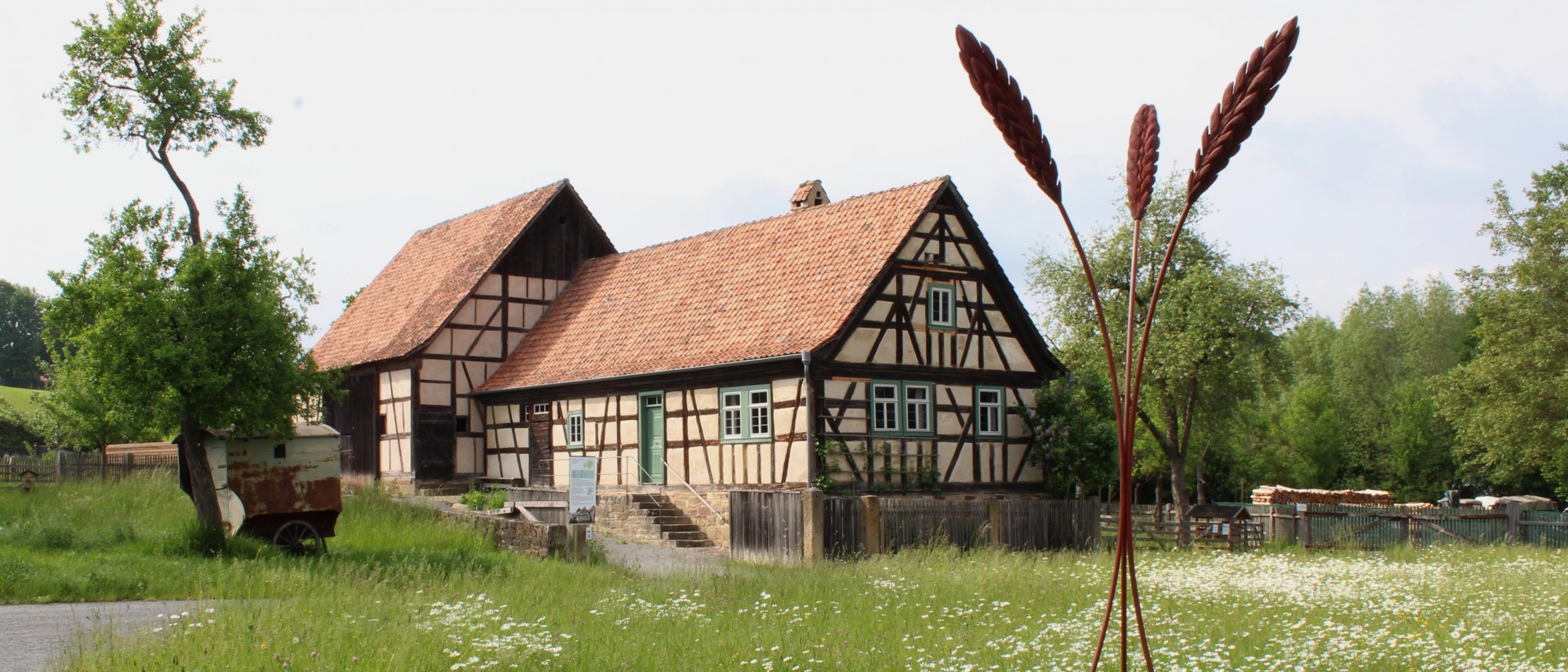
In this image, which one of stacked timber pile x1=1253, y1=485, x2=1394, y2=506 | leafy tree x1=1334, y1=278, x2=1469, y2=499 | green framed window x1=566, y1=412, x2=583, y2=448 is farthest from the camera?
leafy tree x1=1334, y1=278, x2=1469, y2=499

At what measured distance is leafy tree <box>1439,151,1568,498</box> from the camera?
37094 millimetres

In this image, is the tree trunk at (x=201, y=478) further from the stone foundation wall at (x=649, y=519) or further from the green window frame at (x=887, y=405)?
the green window frame at (x=887, y=405)

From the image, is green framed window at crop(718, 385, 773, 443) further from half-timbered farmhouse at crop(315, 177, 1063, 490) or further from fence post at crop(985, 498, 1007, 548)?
fence post at crop(985, 498, 1007, 548)

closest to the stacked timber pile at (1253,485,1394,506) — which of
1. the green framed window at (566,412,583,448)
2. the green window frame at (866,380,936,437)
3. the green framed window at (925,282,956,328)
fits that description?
the green framed window at (925,282,956,328)

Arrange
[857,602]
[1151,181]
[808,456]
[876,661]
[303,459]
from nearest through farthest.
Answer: [1151,181]
[876,661]
[857,602]
[303,459]
[808,456]

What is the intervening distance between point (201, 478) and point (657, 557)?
7233 millimetres

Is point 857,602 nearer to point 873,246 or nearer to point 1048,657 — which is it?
point 1048,657

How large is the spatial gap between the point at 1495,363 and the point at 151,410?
111 ft

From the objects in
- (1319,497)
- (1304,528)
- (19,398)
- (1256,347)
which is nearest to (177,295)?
(1304,528)

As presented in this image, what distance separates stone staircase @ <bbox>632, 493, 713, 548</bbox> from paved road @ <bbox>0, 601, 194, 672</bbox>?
11160 millimetres

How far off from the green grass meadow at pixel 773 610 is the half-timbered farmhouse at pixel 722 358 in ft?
20.4

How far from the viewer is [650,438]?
94.4 feet

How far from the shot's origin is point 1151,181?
4.69 m

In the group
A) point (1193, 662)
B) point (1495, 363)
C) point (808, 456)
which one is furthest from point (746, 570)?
point (1495, 363)
